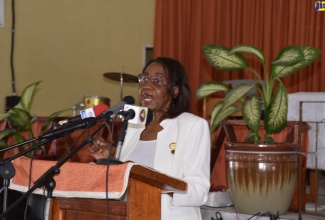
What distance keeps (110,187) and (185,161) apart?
569mm

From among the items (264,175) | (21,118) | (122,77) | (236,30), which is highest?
(236,30)

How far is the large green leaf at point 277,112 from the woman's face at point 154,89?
1.19 m

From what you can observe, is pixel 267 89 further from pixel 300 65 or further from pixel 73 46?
pixel 73 46

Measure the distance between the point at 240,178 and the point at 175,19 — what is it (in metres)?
3.70

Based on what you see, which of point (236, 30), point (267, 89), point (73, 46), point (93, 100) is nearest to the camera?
point (267, 89)

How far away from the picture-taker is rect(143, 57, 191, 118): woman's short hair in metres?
2.68

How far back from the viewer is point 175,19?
7168 mm

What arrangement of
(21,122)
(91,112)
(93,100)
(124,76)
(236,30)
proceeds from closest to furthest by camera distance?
(91,112)
(21,122)
(93,100)
(124,76)
(236,30)

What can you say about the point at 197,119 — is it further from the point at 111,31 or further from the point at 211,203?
the point at 111,31

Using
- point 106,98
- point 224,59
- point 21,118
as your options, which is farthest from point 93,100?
point 224,59

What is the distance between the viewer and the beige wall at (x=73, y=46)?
6.60 meters

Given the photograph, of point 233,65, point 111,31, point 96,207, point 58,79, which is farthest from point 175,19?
point 96,207

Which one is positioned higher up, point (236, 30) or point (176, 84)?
point (236, 30)

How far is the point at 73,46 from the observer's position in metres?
6.95
